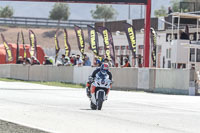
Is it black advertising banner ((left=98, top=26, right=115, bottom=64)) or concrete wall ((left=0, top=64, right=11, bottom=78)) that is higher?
black advertising banner ((left=98, top=26, right=115, bottom=64))

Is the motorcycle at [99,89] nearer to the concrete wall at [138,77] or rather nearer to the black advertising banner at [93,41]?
the concrete wall at [138,77]

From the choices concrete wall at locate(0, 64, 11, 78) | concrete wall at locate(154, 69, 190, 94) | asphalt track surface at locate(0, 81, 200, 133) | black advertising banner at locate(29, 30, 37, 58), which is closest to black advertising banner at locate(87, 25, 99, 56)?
concrete wall at locate(0, 64, 11, 78)

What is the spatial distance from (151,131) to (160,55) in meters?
45.1

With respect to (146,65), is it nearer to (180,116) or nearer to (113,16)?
(180,116)

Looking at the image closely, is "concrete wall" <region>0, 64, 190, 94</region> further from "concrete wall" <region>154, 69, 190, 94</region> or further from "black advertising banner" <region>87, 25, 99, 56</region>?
"black advertising banner" <region>87, 25, 99, 56</region>

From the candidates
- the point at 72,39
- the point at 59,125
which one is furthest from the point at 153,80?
the point at 72,39

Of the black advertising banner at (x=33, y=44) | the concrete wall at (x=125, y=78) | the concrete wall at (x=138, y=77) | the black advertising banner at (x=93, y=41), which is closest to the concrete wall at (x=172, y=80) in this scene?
the concrete wall at (x=138, y=77)

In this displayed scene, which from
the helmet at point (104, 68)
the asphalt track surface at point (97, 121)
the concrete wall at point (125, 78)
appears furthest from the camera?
the concrete wall at point (125, 78)

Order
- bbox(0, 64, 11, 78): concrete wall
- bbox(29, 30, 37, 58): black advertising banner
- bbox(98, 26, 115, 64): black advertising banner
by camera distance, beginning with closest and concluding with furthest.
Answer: bbox(98, 26, 115, 64): black advertising banner → bbox(0, 64, 11, 78): concrete wall → bbox(29, 30, 37, 58): black advertising banner

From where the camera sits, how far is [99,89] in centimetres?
1695

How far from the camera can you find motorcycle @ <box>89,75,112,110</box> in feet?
55.2

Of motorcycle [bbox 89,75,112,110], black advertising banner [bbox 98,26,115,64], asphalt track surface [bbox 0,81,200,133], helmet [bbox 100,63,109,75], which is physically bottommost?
asphalt track surface [bbox 0,81,200,133]

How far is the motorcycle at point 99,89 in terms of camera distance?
1681cm

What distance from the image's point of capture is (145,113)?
16031 mm
